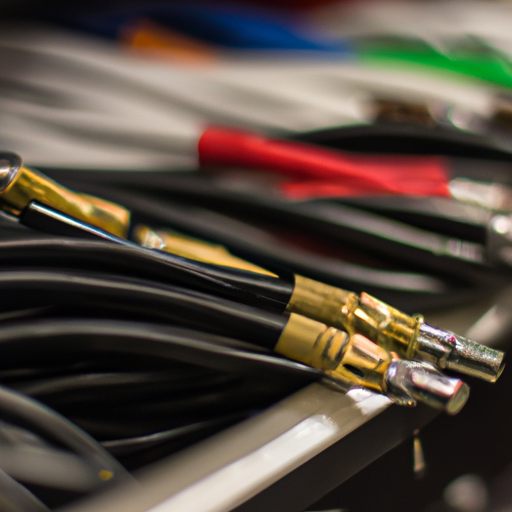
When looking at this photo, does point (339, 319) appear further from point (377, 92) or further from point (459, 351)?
point (377, 92)

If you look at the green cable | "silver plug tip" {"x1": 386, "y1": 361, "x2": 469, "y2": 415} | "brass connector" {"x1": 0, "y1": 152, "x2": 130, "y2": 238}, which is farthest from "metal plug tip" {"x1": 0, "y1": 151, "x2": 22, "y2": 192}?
the green cable

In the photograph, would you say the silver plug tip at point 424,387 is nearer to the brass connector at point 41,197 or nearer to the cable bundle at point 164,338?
the cable bundle at point 164,338

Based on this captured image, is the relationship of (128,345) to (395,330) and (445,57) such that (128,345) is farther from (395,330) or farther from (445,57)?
(445,57)

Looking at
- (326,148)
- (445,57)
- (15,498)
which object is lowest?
(15,498)

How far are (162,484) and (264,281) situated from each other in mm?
63

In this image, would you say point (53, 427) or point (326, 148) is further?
point (326, 148)

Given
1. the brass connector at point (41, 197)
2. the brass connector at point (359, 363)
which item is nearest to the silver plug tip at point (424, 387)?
the brass connector at point (359, 363)

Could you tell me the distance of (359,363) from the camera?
14 cm

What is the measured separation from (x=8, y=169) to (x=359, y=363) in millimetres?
119

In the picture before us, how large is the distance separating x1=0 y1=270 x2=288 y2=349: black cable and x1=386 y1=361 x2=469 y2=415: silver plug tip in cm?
3

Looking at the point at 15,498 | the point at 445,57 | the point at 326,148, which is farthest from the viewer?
the point at 445,57

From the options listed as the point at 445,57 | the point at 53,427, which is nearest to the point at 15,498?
the point at 53,427

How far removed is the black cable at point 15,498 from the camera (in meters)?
0.11

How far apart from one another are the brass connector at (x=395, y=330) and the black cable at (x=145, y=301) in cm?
1
